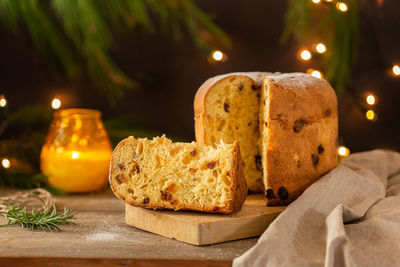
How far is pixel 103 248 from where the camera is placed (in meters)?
1.41

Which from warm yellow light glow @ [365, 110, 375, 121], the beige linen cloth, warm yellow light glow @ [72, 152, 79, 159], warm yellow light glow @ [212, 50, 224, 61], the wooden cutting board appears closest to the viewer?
the beige linen cloth

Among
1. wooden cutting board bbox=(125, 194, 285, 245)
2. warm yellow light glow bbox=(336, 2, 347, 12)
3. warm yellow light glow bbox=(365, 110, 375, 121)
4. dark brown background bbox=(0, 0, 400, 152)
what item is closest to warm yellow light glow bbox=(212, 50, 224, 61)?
dark brown background bbox=(0, 0, 400, 152)

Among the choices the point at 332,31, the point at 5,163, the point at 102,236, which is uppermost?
the point at 332,31

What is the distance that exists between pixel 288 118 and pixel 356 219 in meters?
0.37

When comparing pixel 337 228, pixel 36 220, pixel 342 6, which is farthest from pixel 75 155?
pixel 342 6

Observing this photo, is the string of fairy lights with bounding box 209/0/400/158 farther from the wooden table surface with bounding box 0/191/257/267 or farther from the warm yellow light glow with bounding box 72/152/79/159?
the wooden table surface with bounding box 0/191/257/267

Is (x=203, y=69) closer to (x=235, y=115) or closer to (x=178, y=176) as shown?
(x=235, y=115)

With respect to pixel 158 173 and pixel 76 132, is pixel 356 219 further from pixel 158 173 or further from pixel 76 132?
pixel 76 132

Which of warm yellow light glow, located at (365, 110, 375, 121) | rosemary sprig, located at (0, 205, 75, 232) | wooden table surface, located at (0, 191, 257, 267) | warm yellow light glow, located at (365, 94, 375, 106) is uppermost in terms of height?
warm yellow light glow, located at (365, 94, 375, 106)

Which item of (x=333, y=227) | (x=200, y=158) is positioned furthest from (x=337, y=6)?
(x=333, y=227)

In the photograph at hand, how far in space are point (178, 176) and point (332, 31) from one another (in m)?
1.34

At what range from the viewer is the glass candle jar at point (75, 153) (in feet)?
6.85

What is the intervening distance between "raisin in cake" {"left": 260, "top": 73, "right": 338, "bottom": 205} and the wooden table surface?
26cm

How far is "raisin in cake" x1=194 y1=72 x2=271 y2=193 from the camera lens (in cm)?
189
